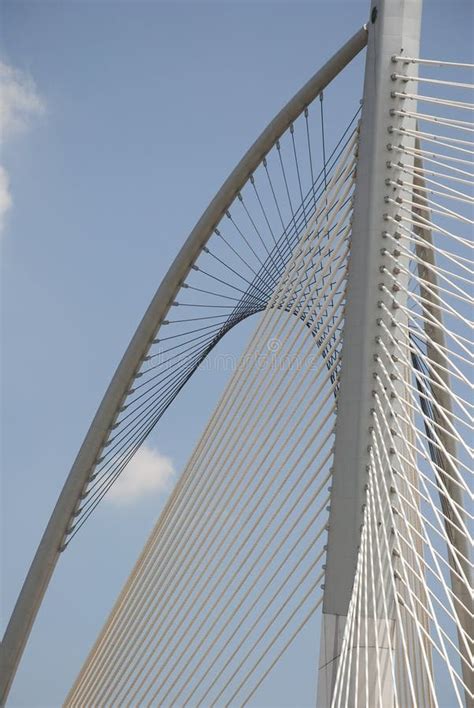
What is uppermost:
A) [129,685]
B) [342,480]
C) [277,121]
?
[277,121]

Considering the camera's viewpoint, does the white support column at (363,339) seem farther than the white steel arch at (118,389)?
No

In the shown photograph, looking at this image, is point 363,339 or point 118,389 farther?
point 118,389

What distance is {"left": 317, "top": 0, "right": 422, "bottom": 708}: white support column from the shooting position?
10.1 m

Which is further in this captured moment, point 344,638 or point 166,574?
point 166,574

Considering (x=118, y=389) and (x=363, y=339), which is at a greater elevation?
(x=118, y=389)

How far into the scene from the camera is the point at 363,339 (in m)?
10.6

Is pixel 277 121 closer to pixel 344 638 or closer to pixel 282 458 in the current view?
pixel 282 458

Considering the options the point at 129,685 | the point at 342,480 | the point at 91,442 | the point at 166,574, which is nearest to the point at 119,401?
the point at 91,442

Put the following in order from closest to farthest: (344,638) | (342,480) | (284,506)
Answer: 1. (344,638)
2. (342,480)
3. (284,506)

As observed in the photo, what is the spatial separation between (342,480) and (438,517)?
1581mm

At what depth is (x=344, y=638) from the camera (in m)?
9.70

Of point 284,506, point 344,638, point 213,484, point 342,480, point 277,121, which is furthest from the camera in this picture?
point 277,121

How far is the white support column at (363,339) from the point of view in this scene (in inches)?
399

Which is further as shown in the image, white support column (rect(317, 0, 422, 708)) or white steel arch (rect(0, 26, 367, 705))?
white steel arch (rect(0, 26, 367, 705))
